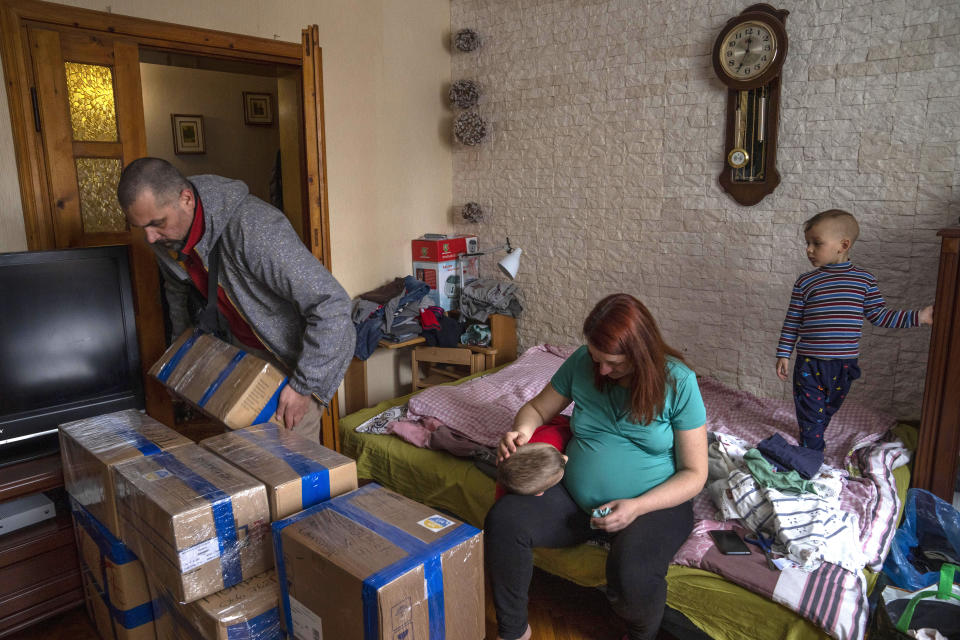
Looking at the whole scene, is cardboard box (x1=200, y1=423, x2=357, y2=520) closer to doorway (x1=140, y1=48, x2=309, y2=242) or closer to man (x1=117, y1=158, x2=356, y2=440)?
man (x1=117, y1=158, x2=356, y2=440)

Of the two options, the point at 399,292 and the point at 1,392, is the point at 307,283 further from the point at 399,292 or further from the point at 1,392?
the point at 399,292

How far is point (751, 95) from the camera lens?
2938 mm

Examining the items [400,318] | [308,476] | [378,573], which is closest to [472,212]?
[400,318]

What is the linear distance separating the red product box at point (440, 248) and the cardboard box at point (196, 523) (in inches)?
92.6

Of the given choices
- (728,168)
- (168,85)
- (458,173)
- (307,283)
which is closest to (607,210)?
(728,168)

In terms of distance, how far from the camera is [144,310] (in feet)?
8.98

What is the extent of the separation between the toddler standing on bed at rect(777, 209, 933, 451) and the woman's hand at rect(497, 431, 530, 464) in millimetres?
1257

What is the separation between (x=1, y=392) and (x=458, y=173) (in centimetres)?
271

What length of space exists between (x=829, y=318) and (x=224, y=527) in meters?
2.18

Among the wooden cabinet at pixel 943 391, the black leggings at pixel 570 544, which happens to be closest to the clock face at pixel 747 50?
the wooden cabinet at pixel 943 391

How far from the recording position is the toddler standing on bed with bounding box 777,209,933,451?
94.3 inches

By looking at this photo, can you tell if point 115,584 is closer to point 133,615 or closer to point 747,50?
point 133,615

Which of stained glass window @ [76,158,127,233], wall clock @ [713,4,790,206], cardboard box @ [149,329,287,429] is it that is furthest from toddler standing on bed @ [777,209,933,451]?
stained glass window @ [76,158,127,233]

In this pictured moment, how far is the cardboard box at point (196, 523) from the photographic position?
1.38m
